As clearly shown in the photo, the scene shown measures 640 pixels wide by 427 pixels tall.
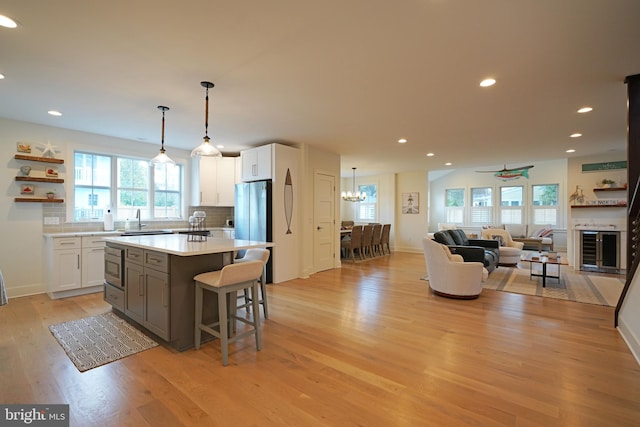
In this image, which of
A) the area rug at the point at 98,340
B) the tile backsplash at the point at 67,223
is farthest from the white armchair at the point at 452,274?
the tile backsplash at the point at 67,223

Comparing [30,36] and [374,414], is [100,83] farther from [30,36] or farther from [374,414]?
[374,414]

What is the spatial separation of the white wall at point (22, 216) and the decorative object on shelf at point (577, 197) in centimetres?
1005

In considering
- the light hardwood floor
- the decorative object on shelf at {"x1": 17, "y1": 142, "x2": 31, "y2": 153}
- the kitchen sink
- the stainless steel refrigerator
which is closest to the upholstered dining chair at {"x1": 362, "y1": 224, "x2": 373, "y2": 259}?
the stainless steel refrigerator

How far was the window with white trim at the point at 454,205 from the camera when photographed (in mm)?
10992

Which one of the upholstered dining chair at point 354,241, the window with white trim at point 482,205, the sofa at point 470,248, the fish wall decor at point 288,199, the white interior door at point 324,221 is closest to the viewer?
the sofa at point 470,248

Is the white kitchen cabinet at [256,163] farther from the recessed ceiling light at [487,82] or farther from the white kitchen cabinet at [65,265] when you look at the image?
the recessed ceiling light at [487,82]

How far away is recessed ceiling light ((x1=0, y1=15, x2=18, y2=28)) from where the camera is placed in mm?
2002

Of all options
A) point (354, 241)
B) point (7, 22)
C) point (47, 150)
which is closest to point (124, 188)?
point (47, 150)

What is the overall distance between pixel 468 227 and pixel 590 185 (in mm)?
4275

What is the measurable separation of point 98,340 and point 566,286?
21.7ft

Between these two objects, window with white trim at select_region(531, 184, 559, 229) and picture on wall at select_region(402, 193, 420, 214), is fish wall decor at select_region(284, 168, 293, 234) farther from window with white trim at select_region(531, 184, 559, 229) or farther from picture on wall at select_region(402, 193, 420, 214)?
window with white trim at select_region(531, 184, 559, 229)

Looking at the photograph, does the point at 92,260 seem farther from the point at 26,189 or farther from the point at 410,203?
the point at 410,203

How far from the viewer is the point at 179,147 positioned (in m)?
5.87

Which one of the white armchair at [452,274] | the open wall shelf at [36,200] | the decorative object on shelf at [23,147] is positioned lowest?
the white armchair at [452,274]
